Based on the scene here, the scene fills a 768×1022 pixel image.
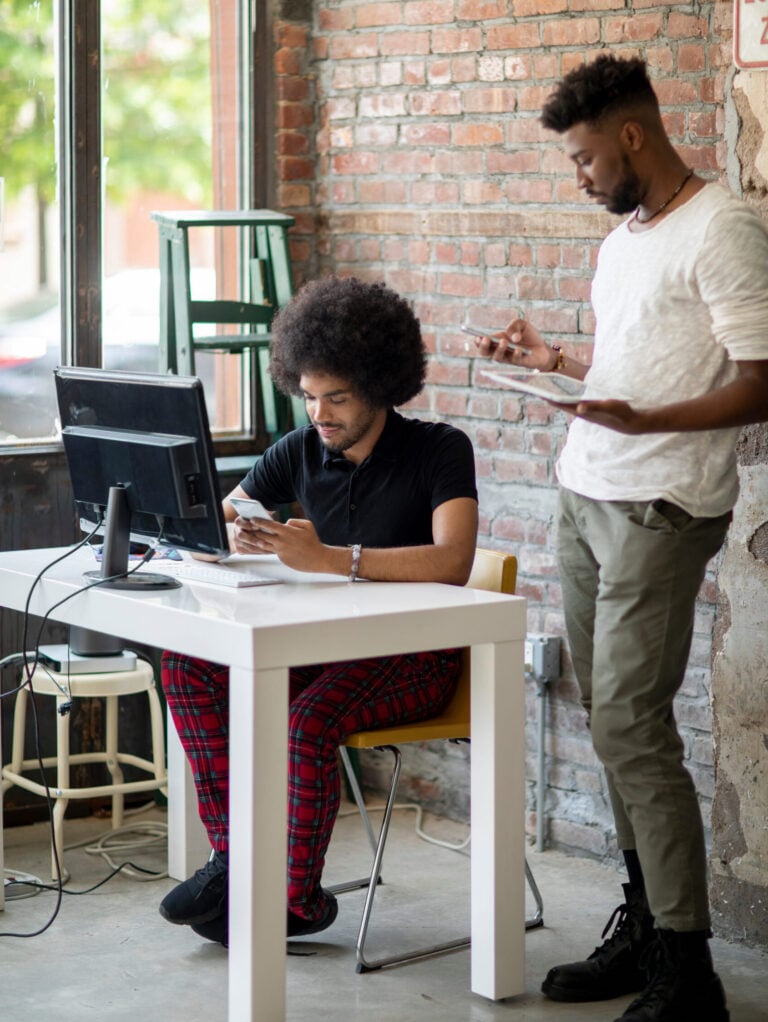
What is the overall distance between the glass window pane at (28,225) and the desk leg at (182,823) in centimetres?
106

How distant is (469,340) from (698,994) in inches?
78.4

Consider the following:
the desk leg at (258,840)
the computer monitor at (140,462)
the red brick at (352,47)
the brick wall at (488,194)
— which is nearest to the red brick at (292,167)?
the brick wall at (488,194)

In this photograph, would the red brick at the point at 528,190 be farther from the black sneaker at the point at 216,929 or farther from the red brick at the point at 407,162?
the black sneaker at the point at 216,929

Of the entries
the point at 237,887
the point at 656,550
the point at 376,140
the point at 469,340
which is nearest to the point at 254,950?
the point at 237,887

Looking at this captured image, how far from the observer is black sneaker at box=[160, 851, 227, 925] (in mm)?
3447

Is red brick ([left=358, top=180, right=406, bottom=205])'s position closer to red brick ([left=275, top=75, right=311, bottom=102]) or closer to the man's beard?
red brick ([left=275, top=75, right=311, bottom=102])

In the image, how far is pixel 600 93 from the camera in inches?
120

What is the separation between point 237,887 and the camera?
2.95 metres

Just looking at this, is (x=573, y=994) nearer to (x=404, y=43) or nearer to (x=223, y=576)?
(x=223, y=576)

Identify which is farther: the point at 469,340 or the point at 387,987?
the point at 469,340

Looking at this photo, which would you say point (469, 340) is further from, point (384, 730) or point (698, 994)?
point (698, 994)

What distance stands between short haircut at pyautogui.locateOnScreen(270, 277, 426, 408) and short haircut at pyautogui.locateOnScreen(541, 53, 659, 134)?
70cm

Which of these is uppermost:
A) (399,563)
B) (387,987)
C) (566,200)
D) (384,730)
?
(566,200)

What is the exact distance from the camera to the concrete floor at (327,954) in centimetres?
327
